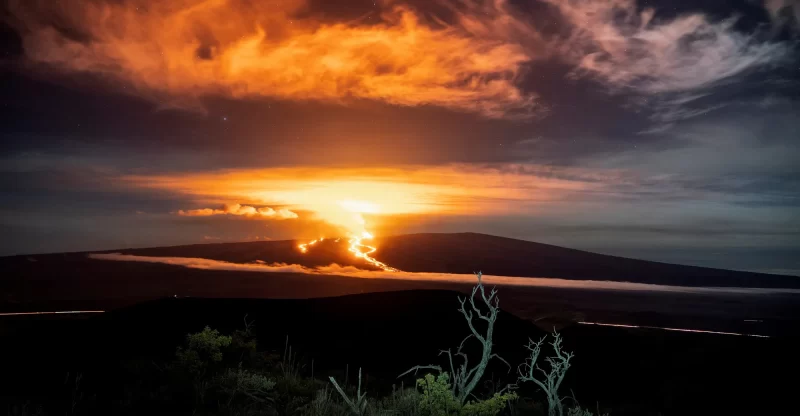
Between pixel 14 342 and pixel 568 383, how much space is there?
25.1 m

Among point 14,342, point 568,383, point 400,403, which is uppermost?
point 400,403

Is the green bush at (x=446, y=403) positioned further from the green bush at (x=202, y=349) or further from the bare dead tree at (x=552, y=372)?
the green bush at (x=202, y=349)

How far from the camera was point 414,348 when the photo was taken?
2678 centimetres

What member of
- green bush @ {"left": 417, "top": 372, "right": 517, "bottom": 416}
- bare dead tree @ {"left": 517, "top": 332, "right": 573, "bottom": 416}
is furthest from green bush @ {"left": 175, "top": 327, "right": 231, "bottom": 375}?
bare dead tree @ {"left": 517, "top": 332, "right": 573, "bottom": 416}

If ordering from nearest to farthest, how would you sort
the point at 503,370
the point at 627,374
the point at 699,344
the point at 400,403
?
the point at 400,403 < the point at 503,370 < the point at 627,374 < the point at 699,344

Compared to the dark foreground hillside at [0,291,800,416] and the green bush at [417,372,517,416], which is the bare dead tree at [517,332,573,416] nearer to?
the green bush at [417,372,517,416]

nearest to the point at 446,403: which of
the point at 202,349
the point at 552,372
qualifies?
the point at 552,372

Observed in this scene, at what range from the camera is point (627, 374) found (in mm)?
27266

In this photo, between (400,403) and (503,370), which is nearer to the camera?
(400,403)

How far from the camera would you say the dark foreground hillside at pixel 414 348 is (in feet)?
69.1

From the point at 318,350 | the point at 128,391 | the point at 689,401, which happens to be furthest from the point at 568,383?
the point at 128,391

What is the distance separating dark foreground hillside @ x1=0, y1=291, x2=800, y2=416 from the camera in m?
21.0

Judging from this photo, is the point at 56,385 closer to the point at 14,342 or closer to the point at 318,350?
the point at 14,342

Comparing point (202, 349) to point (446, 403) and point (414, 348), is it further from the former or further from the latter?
point (414, 348)
